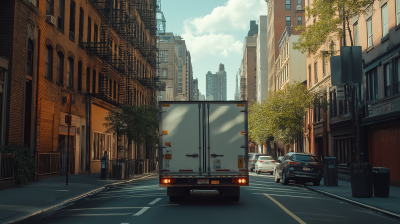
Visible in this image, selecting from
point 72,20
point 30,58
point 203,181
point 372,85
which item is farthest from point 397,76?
point 72,20

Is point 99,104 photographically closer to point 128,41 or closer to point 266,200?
point 128,41

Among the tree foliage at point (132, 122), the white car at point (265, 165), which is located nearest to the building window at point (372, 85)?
the white car at point (265, 165)

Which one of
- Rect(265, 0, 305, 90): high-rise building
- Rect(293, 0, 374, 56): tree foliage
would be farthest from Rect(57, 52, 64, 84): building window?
Rect(265, 0, 305, 90): high-rise building

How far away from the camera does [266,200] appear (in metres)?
14.3

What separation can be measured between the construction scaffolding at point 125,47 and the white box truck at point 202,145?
19510 millimetres

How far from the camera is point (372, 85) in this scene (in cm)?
2631

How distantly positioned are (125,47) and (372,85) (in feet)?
78.5

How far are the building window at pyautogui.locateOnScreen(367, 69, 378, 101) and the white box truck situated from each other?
1595 cm

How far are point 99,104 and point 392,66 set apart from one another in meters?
21.1

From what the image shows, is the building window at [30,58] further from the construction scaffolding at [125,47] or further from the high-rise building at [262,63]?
the high-rise building at [262,63]

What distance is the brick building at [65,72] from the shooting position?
19.9 meters

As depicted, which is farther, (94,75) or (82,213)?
(94,75)

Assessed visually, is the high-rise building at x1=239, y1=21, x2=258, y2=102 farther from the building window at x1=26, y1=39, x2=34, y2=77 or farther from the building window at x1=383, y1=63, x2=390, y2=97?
the building window at x1=26, y1=39, x2=34, y2=77

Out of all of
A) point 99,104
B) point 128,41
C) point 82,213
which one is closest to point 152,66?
point 128,41
